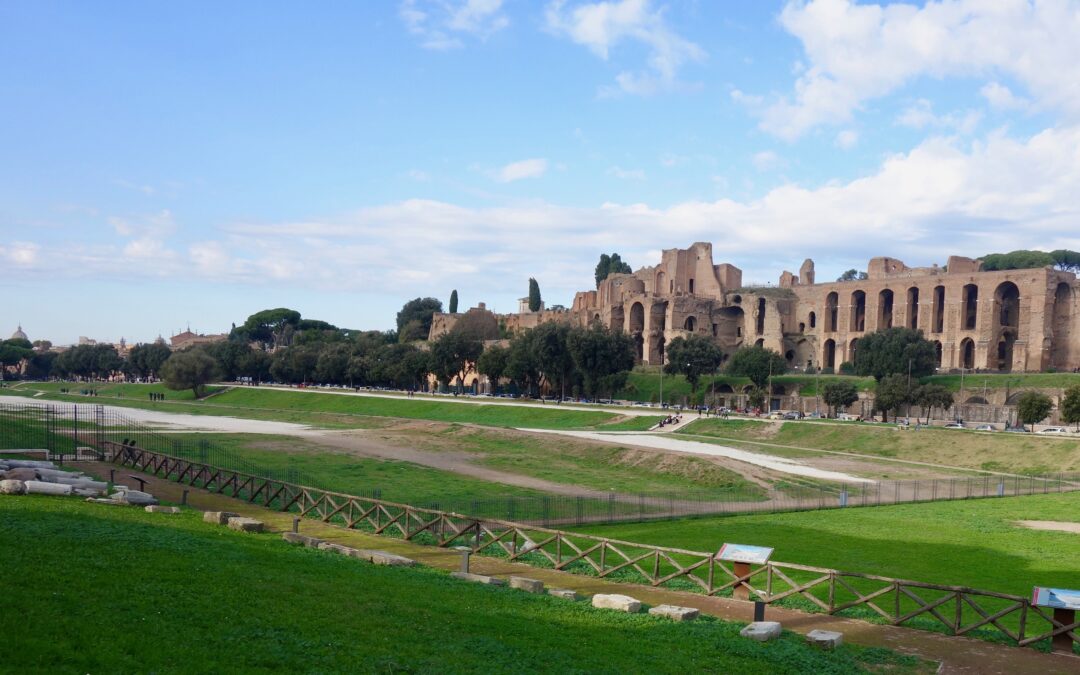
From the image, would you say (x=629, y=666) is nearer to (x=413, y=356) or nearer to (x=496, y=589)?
(x=496, y=589)

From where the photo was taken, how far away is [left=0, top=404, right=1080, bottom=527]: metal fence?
80.0ft

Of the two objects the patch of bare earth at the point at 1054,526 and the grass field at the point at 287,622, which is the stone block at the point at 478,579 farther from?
the patch of bare earth at the point at 1054,526

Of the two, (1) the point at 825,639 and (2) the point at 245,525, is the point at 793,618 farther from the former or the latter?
(2) the point at 245,525

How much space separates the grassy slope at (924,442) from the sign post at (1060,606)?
3265cm

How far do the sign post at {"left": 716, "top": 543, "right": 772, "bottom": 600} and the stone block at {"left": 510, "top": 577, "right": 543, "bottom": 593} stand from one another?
10.3 ft

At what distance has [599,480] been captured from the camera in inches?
1395

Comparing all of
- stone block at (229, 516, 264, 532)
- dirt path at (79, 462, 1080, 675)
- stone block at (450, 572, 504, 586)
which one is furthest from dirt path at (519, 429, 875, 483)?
stone block at (229, 516, 264, 532)

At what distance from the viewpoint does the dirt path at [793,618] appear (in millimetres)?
11484

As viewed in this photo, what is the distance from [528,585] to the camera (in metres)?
13.8

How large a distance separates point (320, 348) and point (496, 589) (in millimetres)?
102222

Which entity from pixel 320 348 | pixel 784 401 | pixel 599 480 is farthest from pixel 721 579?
pixel 320 348

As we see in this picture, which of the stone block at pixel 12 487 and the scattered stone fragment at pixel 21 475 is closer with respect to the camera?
the stone block at pixel 12 487

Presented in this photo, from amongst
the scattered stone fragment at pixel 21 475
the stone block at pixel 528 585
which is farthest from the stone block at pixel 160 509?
the stone block at pixel 528 585

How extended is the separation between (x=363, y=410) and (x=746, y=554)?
64.6 metres
